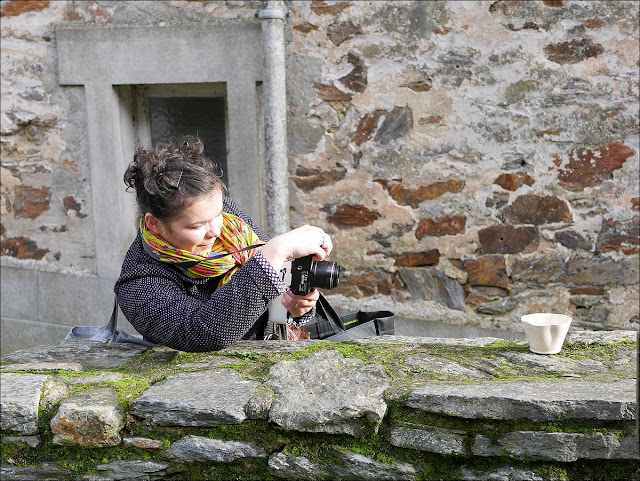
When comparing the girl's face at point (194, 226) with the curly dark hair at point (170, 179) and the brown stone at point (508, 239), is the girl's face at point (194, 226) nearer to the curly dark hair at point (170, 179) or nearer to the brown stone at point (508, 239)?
the curly dark hair at point (170, 179)

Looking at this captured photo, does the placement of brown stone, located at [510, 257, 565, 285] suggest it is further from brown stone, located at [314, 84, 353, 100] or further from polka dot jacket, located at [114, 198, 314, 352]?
polka dot jacket, located at [114, 198, 314, 352]

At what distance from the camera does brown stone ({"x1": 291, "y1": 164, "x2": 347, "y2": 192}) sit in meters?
4.30

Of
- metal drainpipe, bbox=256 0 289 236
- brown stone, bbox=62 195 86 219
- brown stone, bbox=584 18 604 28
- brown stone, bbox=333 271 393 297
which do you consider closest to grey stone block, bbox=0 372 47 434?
metal drainpipe, bbox=256 0 289 236

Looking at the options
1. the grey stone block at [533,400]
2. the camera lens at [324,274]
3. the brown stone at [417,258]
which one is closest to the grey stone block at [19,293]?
the brown stone at [417,258]

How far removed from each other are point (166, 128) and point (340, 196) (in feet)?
4.45

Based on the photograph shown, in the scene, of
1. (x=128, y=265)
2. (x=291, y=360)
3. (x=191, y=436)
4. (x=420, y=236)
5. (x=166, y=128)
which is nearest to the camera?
(x=191, y=436)

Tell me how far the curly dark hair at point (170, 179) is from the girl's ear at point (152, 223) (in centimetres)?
2

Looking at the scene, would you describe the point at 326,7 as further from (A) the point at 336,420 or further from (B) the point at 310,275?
(A) the point at 336,420

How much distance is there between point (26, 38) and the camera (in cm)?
466

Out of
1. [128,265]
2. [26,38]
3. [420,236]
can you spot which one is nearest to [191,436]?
[128,265]

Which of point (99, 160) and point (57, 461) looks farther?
Result: point (99, 160)

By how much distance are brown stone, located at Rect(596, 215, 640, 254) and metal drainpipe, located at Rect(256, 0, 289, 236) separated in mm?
1714

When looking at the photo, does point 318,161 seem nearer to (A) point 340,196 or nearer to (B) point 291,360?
(A) point 340,196

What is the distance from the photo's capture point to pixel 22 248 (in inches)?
196
